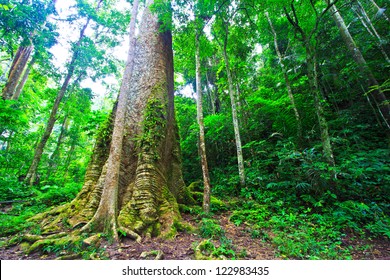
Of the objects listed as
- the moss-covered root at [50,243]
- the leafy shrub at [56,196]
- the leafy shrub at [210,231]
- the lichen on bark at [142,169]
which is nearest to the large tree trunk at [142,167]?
the lichen on bark at [142,169]

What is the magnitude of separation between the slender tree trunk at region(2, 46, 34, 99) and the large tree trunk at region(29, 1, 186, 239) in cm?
668

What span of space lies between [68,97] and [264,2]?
12160 millimetres

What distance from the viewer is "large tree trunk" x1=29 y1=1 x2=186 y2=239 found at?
14.0 feet

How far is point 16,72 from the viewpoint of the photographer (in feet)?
29.7

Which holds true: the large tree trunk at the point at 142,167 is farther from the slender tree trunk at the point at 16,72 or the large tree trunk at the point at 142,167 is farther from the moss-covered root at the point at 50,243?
the slender tree trunk at the point at 16,72

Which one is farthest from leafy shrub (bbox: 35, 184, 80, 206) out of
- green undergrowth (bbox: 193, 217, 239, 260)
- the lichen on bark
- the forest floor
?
green undergrowth (bbox: 193, 217, 239, 260)

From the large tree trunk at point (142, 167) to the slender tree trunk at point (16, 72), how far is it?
21.9 ft

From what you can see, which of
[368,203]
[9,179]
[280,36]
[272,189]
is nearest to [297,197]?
[272,189]

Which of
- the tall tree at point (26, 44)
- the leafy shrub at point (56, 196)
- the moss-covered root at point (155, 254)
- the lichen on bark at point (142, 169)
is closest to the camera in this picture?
the moss-covered root at point (155, 254)

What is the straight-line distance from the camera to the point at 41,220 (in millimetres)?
5055

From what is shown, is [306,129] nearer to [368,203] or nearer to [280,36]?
[368,203]

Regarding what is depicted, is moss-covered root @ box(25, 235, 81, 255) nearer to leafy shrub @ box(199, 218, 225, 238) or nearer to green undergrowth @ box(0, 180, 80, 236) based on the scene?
green undergrowth @ box(0, 180, 80, 236)

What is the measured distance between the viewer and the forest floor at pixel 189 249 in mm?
3350
